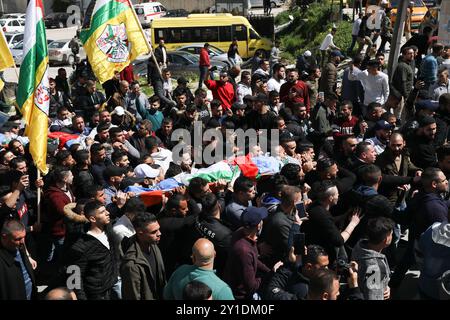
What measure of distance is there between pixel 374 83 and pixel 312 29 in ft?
52.2

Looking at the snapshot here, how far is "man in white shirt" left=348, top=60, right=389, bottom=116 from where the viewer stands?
10750 mm

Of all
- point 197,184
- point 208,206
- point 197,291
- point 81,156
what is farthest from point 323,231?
point 81,156

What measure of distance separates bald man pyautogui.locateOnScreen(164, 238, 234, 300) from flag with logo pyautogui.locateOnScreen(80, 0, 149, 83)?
540 cm

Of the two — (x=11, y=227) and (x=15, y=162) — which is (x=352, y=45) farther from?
(x=11, y=227)

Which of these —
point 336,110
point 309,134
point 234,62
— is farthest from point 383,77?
point 234,62

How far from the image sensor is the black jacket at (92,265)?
5.38m

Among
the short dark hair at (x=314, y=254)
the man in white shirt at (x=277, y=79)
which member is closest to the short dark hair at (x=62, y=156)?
the short dark hair at (x=314, y=254)

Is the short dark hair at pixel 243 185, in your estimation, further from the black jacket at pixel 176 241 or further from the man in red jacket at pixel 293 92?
the man in red jacket at pixel 293 92

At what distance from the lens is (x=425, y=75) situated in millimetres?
11625

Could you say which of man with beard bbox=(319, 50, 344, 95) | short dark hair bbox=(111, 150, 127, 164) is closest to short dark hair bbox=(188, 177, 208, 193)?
short dark hair bbox=(111, 150, 127, 164)

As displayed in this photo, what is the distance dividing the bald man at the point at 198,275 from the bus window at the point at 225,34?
73.7ft

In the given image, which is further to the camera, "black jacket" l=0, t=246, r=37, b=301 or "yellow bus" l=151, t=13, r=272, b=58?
"yellow bus" l=151, t=13, r=272, b=58

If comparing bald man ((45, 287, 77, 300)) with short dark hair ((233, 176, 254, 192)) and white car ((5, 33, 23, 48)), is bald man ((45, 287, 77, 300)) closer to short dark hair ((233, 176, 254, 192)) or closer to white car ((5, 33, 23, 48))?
short dark hair ((233, 176, 254, 192))
